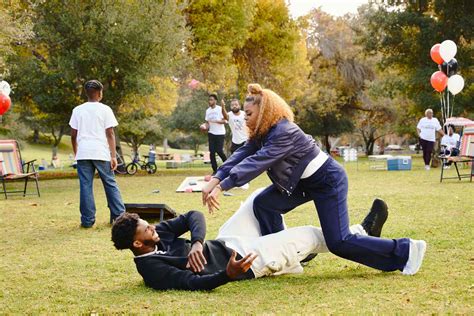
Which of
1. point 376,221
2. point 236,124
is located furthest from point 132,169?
point 376,221

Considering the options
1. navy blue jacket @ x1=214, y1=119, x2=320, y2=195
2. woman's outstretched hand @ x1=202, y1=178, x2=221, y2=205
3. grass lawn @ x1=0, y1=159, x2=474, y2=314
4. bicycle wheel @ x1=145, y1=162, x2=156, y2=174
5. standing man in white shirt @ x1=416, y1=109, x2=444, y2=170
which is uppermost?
navy blue jacket @ x1=214, y1=119, x2=320, y2=195

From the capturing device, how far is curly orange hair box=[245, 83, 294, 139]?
4.66 meters

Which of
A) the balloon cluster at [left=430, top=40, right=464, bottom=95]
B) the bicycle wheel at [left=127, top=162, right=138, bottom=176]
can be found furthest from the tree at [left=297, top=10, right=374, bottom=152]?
the balloon cluster at [left=430, top=40, right=464, bottom=95]

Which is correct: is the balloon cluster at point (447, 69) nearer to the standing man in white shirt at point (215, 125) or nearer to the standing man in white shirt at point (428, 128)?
the standing man in white shirt at point (428, 128)

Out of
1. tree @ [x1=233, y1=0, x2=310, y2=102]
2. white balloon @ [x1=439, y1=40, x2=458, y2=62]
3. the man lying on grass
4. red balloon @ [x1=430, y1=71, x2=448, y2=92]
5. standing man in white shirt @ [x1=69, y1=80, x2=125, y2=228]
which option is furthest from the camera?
tree @ [x1=233, y1=0, x2=310, y2=102]

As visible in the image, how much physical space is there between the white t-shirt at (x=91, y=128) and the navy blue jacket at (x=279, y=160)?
3.69m

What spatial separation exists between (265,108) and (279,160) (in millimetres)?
418

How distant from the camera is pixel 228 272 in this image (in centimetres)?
407

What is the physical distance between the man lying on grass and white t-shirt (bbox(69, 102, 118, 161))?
357 cm

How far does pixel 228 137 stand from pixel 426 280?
42.4 m

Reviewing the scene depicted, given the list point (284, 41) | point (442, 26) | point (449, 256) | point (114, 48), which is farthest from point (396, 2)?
point (449, 256)

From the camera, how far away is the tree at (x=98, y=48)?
18234mm

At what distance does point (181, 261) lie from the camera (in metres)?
4.54

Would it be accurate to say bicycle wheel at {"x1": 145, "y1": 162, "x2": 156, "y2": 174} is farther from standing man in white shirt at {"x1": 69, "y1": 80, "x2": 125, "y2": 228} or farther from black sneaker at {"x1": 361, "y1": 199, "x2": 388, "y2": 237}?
black sneaker at {"x1": 361, "y1": 199, "x2": 388, "y2": 237}
